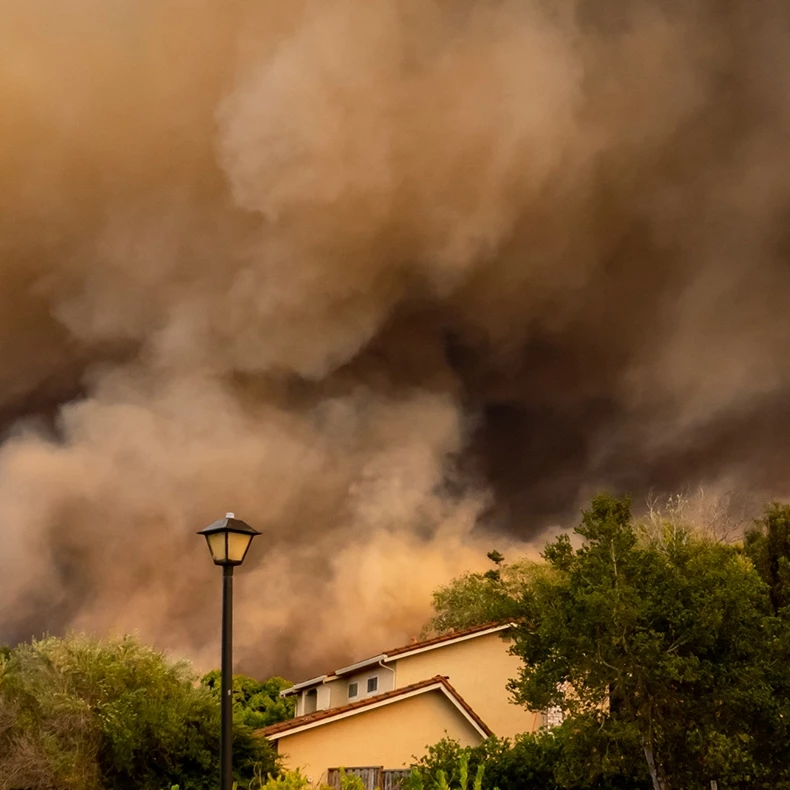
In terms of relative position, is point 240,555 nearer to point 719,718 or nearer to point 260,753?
point 719,718

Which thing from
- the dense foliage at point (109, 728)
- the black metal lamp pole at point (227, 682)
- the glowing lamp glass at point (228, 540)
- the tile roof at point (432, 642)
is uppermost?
the tile roof at point (432, 642)

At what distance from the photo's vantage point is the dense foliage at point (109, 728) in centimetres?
2412

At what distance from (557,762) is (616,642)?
434 centimetres

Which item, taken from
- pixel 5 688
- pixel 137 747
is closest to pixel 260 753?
pixel 137 747

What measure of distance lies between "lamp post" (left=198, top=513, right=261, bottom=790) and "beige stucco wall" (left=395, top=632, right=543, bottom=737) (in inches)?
960

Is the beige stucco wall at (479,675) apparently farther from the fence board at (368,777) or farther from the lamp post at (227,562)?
the lamp post at (227,562)

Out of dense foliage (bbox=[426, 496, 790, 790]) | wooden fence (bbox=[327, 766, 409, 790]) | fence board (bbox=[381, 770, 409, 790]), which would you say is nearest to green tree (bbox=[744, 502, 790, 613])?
dense foliage (bbox=[426, 496, 790, 790])

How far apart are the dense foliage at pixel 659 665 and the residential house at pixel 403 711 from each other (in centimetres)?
723

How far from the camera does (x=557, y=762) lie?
2275cm

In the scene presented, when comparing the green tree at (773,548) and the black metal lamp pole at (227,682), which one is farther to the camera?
the green tree at (773,548)

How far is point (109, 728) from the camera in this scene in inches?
958

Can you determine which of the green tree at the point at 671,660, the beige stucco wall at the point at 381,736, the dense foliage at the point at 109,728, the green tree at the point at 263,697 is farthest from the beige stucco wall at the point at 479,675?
the green tree at the point at 263,697

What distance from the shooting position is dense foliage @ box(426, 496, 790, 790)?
798 inches

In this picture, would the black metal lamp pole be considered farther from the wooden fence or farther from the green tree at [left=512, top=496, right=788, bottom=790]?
the wooden fence
